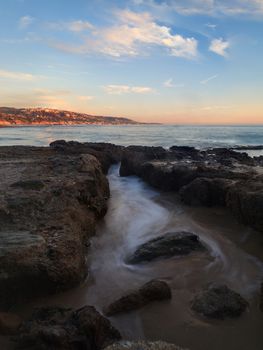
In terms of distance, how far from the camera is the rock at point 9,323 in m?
3.78

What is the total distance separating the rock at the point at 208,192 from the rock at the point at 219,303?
435 centimetres

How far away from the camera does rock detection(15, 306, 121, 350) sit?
3.45 metres

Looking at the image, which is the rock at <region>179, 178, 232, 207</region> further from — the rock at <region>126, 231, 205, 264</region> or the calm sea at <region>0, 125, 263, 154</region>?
the calm sea at <region>0, 125, 263, 154</region>

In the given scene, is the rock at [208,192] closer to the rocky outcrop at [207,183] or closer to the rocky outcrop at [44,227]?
the rocky outcrop at [207,183]

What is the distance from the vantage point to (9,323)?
388cm

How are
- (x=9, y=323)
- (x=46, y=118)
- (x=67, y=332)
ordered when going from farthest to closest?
1. (x=46, y=118)
2. (x=9, y=323)
3. (x=67, y=332)

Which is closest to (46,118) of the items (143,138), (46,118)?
(46,118)

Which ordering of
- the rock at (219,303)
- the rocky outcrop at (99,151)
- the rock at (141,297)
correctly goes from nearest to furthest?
1. the rock at (219,303)
2. the rock at (141,297)
3. the rocky outcrop at (99,151)

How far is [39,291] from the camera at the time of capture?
4.57 m

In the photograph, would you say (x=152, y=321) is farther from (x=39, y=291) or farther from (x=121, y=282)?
(x=39, y=291)

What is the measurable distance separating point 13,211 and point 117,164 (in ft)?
38.1

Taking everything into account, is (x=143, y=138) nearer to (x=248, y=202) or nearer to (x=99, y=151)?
(x=99, y=151)

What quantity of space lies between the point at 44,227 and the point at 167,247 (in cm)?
201

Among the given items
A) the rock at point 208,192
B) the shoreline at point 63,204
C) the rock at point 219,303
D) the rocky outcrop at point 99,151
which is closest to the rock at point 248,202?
the shoreline at point 63,204
